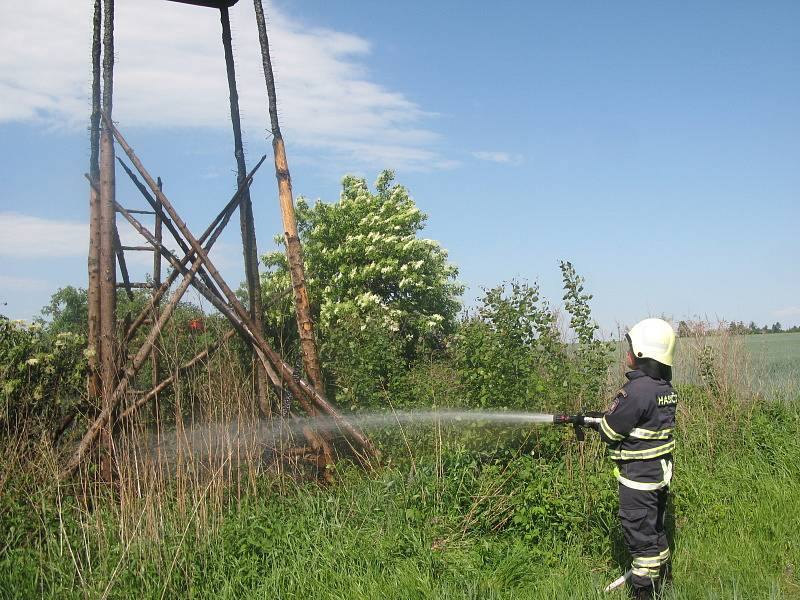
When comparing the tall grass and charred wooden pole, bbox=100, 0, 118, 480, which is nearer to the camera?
the tall grass

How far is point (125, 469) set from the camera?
20.3ft

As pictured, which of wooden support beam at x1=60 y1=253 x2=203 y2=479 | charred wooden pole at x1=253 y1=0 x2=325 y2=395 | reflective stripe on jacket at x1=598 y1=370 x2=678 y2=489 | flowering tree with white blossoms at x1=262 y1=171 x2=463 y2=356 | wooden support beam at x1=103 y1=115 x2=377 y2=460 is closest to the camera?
reflective stripe on jacket at x1=598 y1=370 x2=678 y2=489

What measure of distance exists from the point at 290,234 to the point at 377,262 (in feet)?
20.7

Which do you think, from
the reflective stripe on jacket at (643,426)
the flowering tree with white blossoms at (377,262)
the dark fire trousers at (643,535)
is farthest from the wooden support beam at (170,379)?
the flowering tree with white blossoms at (377,262)

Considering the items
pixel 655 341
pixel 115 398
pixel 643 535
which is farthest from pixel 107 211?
pixel 643 535

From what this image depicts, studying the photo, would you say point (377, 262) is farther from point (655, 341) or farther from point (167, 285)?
point (655, 341)

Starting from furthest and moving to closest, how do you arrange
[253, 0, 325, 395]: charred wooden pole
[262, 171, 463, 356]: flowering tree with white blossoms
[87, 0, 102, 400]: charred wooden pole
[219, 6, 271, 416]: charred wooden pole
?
[262, 171, 463, 356]: flowering tree with white blossoms, [219, 6, 271, 416]: charred wooden pole, [253, 0, 325, 395]: charred wooden pole, [87, 0, 102, 400]: charred wooden pole

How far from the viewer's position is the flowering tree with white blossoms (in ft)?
48.6

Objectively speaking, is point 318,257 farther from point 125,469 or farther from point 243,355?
point 125,469

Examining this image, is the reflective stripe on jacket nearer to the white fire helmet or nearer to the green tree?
the white fire helmet

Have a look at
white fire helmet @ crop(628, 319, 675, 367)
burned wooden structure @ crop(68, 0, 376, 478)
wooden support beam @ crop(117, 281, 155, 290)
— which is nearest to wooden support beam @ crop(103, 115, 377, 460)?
burned wooden structure @ crop(68, 0, 376, 478)

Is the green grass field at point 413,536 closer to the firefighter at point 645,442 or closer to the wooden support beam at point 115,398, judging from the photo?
the firefighter at point 645,442

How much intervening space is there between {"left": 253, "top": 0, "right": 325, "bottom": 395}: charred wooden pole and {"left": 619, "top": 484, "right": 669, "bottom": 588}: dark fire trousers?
13.2ft

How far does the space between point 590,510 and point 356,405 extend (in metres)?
2.85
